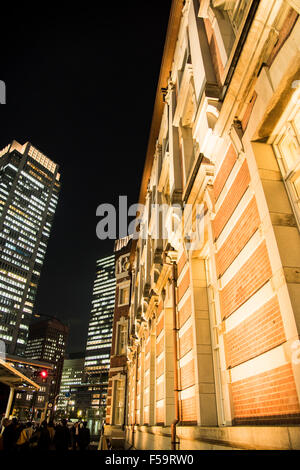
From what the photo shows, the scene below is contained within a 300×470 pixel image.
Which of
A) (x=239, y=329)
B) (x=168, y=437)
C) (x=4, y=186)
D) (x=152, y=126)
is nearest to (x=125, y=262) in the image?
(x=152, y=126)

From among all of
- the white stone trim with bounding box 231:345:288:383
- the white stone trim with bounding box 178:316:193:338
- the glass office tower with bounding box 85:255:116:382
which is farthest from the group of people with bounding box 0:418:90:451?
the glass office tower with bounding box 85:255:116:382

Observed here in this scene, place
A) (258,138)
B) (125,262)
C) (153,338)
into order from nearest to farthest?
(258,138), (153,338), (125,262)

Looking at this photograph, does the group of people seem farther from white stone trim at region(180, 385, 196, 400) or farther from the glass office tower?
the glass office tower

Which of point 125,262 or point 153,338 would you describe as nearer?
point 153,338

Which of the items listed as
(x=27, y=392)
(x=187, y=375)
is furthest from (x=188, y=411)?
(x=27, y=392)

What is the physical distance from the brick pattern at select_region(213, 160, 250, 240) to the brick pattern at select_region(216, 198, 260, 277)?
1.20 feet

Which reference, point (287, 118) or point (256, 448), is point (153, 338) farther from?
point (287, 118)

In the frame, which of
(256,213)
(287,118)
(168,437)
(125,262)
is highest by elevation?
(125,262)

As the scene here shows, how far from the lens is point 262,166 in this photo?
4.34 metres

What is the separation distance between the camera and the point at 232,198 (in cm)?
531

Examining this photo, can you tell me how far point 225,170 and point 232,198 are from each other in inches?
32.7

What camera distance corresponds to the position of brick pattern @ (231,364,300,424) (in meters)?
3.19

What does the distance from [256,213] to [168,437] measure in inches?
288

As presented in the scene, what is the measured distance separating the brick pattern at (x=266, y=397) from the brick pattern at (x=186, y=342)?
2782mm
